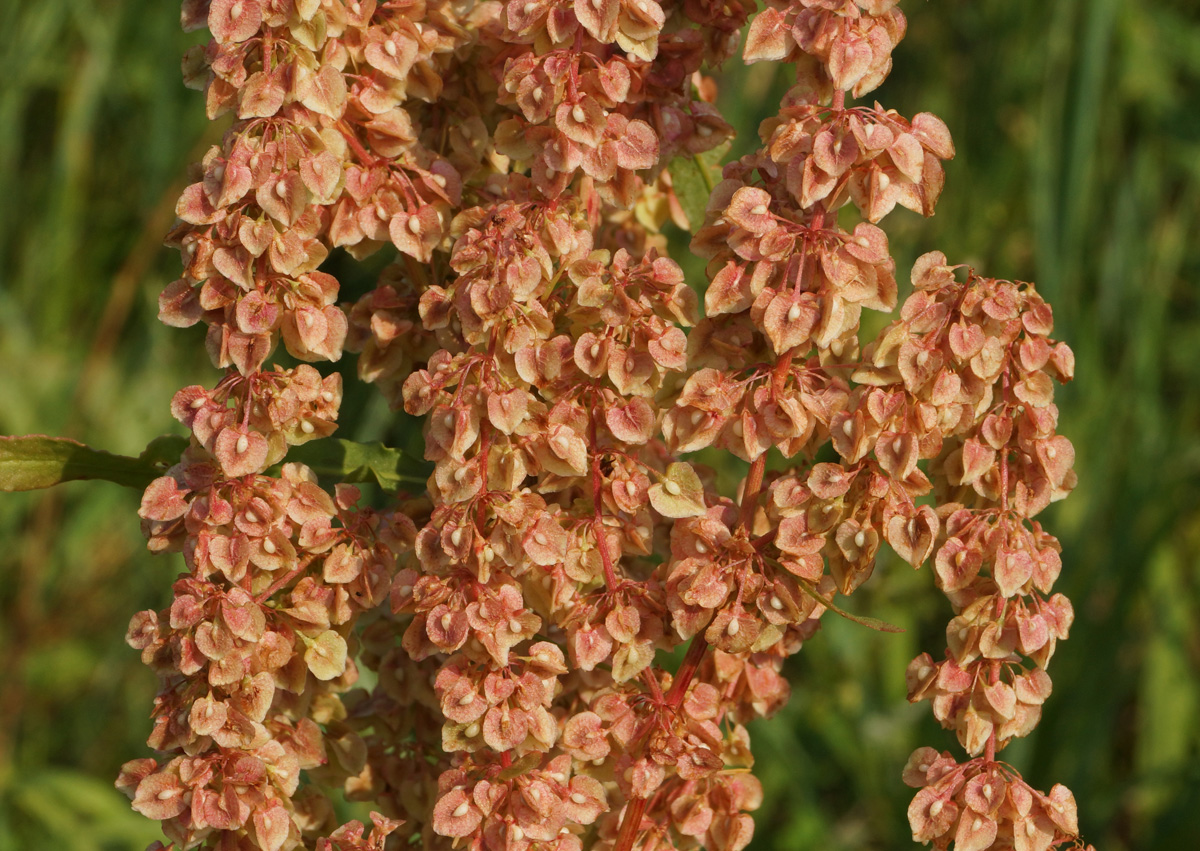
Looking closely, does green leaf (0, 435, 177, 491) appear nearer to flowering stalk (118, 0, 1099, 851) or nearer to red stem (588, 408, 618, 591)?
flowering stalk (118, 0, 1099, 851)

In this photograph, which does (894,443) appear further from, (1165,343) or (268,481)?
(1165,343)

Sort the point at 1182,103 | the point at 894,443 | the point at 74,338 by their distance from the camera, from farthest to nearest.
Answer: the point at 74,338
the point at 1182,103
the point at 894,443

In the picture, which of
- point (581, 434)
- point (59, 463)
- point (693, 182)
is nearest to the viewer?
point (581, 434)

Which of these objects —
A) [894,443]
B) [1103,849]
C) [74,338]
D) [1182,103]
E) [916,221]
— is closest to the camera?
[894,443]

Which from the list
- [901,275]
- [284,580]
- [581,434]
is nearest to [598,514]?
[581,434]

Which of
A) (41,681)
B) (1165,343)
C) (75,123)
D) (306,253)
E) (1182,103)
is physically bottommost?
(41,681)

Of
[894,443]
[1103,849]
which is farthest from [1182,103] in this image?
[894,443]

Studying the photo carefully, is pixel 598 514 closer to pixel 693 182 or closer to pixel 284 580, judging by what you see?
pixel 284 580
